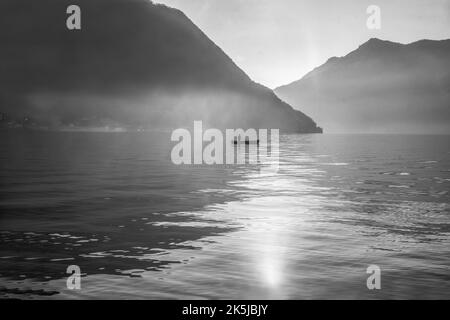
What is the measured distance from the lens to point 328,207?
4706 centimetres

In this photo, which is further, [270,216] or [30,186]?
[30,186]

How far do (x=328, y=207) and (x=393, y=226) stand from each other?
9.54m

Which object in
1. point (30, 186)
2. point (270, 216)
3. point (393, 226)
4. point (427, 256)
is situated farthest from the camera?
point (30, 186)

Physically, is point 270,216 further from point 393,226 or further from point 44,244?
point 44,244

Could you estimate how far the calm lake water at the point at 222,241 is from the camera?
22859 millimetres

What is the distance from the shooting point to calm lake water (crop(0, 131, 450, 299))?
22859 millimetres

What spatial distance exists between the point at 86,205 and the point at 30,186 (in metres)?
16.5

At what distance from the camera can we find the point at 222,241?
3192cm

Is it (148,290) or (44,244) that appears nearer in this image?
(148,290)
